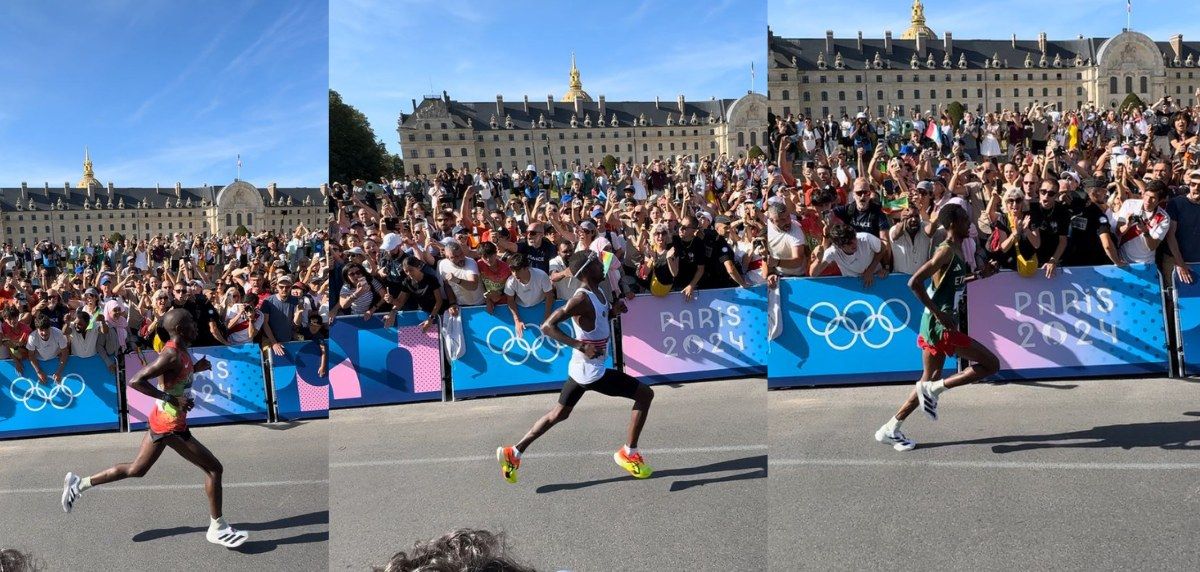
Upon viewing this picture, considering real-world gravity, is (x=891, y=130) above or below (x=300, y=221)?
above

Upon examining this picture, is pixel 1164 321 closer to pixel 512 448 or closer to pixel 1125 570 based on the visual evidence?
pixel 1125 570

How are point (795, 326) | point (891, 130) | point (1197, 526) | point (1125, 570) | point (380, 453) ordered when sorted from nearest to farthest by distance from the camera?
point (380, 453) < point (1125, 570) < point (1197, 526) < point (795, 326) < point (891, 130)

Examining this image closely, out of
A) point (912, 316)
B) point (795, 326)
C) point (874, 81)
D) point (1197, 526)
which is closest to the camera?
point (1197, 526)

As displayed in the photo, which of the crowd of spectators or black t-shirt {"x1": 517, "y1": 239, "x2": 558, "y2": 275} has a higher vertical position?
the crowd of spectators

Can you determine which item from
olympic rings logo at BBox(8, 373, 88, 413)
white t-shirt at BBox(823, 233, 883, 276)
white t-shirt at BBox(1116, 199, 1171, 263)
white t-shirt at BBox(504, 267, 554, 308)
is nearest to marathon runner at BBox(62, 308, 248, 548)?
olympic rings logo at BBox(8, 373, 88, 413)

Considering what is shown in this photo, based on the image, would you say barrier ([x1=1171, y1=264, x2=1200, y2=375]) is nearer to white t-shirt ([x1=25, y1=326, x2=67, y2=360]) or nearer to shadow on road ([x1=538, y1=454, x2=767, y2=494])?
shadow on road ([x1=538, y1=454, x2=767, y2=494])

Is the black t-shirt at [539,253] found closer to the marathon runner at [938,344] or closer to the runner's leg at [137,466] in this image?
the runner's leg at [137,466]

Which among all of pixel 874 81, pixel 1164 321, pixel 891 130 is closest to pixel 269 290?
pixel 1164 321

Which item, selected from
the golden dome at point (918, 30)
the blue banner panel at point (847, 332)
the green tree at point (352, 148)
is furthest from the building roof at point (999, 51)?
the green tree at point (352, 148)

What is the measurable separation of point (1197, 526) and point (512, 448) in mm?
3047

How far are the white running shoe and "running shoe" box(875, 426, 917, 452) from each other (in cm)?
351

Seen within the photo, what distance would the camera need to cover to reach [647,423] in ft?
8.38

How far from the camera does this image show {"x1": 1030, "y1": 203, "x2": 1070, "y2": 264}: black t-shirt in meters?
6.34

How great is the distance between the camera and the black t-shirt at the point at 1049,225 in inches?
249
